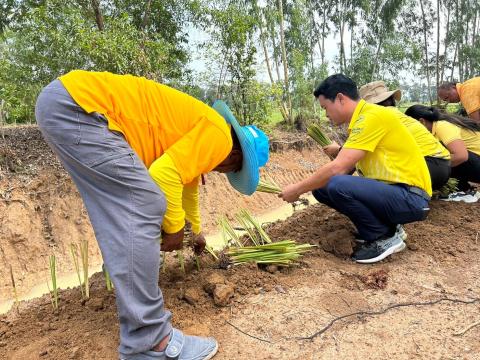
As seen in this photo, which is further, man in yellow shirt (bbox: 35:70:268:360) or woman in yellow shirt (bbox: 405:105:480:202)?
woman in yellow shirt (bbox: 405:105:480:202)

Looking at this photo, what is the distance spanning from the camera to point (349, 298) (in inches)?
97.3

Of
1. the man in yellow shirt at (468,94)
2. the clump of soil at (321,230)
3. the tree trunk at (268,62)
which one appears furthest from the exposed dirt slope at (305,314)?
the tree trunk at (268,62)

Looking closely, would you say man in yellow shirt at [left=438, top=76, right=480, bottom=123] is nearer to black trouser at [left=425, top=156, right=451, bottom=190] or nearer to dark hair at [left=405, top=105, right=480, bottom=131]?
dark hair at [left=405, top=105, right=480, bottom=131]

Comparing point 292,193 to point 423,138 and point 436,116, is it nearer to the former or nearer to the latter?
point 423,138

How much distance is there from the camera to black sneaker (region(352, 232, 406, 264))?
3012mm

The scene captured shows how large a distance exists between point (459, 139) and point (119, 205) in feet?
12.3

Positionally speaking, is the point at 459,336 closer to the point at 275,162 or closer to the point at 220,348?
the point at 220,348

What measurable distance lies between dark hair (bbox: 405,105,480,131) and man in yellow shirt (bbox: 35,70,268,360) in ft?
10.2

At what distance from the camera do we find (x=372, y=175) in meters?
3.13

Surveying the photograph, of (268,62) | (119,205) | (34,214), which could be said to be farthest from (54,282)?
(268,62)

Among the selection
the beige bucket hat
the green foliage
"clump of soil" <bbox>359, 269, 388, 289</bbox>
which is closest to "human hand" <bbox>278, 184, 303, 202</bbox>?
"clump of soil" <bbox>359, 269, 388, 289</bbox>

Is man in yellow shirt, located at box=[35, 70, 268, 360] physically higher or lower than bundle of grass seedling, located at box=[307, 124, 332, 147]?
higher

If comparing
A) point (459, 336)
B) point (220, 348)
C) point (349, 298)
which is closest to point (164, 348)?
point (220, 348)

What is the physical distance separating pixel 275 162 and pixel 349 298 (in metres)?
6.66
